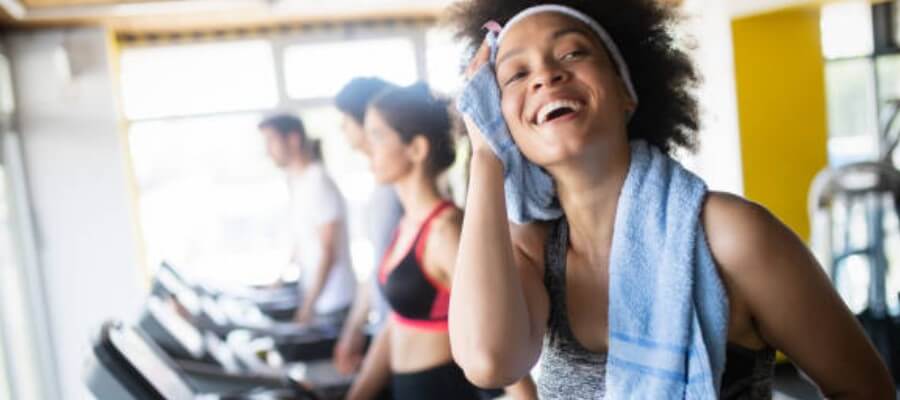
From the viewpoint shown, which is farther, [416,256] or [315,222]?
[315,222]

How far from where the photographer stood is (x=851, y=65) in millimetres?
5125

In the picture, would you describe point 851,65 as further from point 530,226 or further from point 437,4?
point 530,226

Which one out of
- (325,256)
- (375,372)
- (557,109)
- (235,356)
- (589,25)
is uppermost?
(589,25)

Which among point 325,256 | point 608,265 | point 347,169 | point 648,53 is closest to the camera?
point 608,265

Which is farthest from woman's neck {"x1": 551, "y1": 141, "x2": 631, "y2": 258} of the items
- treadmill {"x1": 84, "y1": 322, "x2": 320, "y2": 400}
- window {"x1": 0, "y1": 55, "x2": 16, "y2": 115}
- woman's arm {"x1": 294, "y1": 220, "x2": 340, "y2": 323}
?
window {"x1": 0, "y1": 55, "x2": 16, "y2": 115}

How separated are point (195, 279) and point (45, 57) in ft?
5.30

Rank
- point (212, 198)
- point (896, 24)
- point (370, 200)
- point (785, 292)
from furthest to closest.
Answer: point (212, 198) → point (896, 24) → point (370, 200) → point (785, 292)

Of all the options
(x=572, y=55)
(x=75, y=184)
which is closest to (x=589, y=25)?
(x=572, y=55)

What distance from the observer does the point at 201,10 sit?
182 inches

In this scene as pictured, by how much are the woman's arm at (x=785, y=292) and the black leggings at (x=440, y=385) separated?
1.13 m

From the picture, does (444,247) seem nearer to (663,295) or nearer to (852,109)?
(663,295)

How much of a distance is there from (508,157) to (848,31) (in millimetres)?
4832

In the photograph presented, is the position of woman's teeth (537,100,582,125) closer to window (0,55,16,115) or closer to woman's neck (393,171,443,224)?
woman's neck (393,171,443,224)

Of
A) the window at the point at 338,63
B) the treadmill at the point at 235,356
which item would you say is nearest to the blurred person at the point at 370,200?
the treadmill at the point at 235,356
